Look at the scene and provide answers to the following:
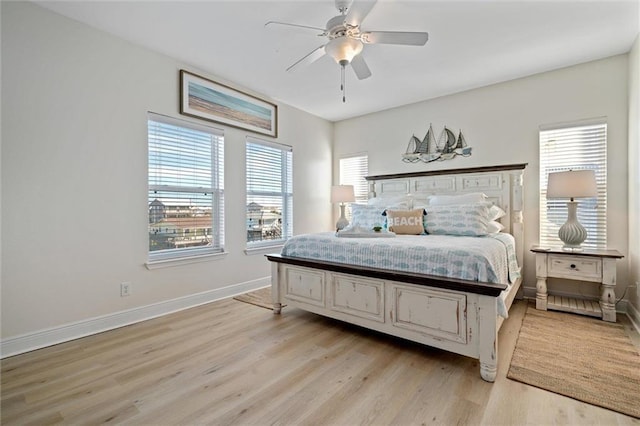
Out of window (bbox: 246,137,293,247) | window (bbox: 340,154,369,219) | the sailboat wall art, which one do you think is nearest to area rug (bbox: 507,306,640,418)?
the sailboat wall art

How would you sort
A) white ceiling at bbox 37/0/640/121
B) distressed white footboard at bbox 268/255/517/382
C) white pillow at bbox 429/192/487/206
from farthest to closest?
white pillow at bbox 429/192/487/206
white ceiling at bbox 37/0/640/121
distressed white footboard at bbox 268/255/517/382

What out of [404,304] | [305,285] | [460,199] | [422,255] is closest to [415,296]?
[404,304]

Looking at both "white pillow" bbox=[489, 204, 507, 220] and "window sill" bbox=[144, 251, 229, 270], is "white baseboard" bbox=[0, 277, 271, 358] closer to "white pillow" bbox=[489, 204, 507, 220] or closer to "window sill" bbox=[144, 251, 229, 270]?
"window sill" bbox=[144, 251, 229, 270]

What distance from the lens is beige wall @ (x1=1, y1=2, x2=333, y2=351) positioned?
228 cm

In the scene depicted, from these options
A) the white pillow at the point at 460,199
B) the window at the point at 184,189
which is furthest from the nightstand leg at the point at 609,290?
the window at the point at 184,189

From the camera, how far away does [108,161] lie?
2770 mm

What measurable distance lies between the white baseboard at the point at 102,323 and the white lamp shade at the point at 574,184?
3.79 metres

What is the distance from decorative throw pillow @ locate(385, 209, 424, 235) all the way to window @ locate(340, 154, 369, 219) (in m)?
1.67

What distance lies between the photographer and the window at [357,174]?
5.17m

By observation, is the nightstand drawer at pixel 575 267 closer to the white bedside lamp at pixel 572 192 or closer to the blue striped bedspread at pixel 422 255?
the white bedside lamp at pixel 572 192

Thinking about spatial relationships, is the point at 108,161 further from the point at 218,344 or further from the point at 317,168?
the point at 317,168

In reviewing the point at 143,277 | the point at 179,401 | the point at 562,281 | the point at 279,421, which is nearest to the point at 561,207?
the point at 562,281

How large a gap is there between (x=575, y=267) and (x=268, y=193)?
144 inches

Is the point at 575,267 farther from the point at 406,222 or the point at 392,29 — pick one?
the point at 392,29
